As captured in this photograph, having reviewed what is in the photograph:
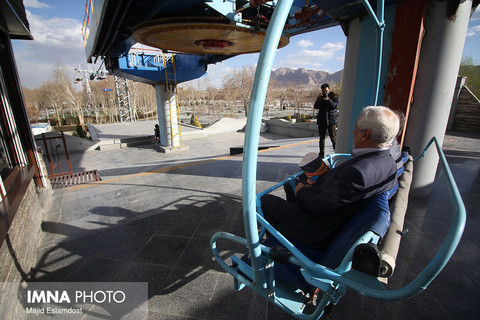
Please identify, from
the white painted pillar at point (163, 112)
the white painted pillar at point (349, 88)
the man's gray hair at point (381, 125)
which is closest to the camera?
the man's gray hair at point (381, 125)

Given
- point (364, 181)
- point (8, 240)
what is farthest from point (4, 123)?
point (364, 181)

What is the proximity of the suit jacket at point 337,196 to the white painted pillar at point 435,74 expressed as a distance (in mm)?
2492

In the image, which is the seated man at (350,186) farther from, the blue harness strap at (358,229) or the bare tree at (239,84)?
the bare tree at (239,84)

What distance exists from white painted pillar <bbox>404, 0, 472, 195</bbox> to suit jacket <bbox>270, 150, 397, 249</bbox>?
249 cm

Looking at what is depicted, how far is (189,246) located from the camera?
106 inches

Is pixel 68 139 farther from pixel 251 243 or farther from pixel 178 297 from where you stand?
pixel 251 243

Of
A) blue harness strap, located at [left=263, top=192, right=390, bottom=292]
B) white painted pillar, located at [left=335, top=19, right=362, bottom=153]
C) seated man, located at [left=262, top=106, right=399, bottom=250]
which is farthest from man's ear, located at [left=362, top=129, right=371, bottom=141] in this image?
white painted pillar, located at [left=335, top=19, right=362, bottom=153]

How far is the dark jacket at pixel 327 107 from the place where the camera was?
17.1 ft

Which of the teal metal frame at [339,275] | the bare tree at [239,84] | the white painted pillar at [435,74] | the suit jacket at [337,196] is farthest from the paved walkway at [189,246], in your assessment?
the bare tree at [239,84]

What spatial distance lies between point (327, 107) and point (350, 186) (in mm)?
4452

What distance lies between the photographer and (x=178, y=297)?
80.3 inches

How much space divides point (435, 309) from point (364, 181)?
1.48 m

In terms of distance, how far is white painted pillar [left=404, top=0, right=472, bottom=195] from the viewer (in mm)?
2887

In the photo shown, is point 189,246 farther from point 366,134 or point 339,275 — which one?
point 366,134
